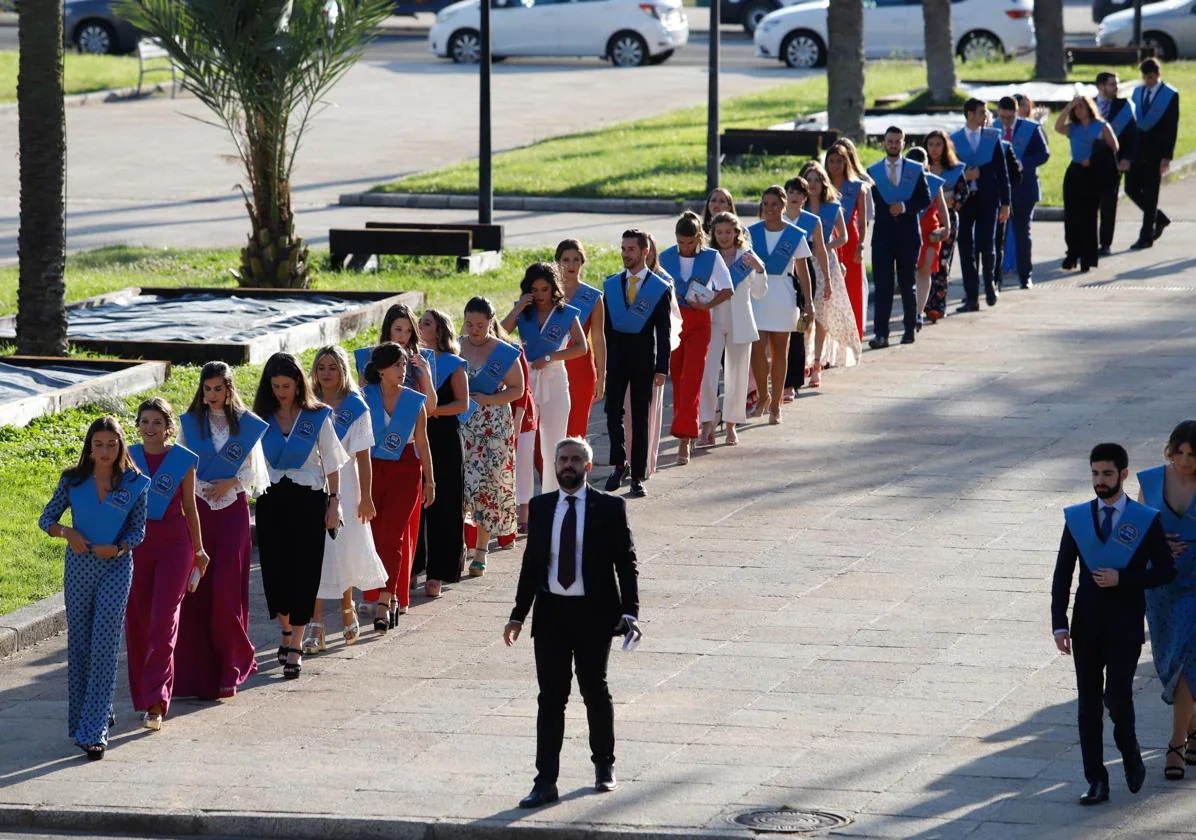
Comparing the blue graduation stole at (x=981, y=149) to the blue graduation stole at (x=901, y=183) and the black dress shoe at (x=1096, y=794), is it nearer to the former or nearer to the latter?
the blue graduation stole at (x=901, y=183)

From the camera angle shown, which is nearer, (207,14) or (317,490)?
(317,490)

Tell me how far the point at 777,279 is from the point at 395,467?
518 cm

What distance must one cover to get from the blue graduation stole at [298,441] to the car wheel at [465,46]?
108 ft

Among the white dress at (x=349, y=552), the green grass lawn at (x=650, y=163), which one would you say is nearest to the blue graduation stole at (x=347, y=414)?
the white dress at (x=349, y=552)

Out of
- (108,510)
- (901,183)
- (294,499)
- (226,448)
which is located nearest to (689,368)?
(901,183)

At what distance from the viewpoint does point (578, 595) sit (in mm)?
8648

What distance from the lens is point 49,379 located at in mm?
15836

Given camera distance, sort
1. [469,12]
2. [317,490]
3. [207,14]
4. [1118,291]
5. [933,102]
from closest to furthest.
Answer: [317,490] → [207,14] → [1118,291] → [933,102] → [469,12]

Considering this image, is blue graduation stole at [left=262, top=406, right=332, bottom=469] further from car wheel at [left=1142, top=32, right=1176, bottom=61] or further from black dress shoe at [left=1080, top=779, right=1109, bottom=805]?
car wheel at [left=1142, top=32, right=1176, bottom=61]

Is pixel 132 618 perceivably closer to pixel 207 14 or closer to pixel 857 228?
pixel 857 228

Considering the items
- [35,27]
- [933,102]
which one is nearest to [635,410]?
[35,27]

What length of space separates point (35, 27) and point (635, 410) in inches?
232

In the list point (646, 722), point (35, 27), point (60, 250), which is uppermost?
point (35, 27)

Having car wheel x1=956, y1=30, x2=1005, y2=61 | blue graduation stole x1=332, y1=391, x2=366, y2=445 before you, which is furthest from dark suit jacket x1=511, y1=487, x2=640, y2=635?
car wheel x1=956, y1=30, x2=1005, y2=61
